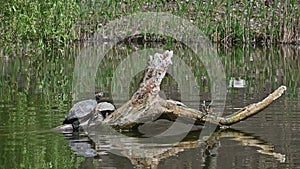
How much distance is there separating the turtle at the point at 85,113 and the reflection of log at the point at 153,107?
0.26m

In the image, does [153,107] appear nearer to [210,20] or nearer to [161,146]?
[161,146]

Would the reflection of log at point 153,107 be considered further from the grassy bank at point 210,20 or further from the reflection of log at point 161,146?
the grassy bank at point 210,20

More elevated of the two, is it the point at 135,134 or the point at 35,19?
the point at 35,19

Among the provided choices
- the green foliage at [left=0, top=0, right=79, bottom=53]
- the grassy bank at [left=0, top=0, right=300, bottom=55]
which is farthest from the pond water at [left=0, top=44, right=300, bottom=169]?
the grassy bank at [left=0, top=0, right=300, bottom=55]

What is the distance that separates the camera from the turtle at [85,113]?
8.73 meters

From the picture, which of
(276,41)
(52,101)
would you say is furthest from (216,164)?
(276,41)

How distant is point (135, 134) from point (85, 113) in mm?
702

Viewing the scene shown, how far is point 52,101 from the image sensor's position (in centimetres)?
1109

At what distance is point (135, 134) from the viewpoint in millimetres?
8453

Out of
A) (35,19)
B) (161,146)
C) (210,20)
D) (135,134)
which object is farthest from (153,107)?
(210,20)

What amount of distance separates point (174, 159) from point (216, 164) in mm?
418

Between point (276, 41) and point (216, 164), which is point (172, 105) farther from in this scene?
point (276, 41)

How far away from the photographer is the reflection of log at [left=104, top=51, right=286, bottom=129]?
27.7ft

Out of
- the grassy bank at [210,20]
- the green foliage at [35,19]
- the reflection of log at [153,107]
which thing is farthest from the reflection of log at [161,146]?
the grassy bank at [210,20]
